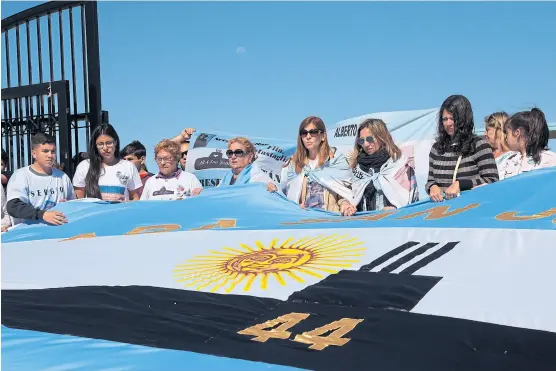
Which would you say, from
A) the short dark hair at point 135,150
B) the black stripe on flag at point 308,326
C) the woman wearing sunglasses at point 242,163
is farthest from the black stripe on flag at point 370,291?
the short dark hair at point 135,150

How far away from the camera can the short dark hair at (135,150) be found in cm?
588

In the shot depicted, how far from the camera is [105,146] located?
15.8 ft

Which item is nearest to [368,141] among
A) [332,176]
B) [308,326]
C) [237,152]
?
[332,176]

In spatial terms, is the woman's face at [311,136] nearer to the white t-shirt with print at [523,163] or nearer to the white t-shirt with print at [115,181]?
the white t-shirt with print at [523,163]

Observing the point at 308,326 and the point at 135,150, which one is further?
the point at 135,150

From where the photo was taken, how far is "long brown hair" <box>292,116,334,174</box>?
411 cm

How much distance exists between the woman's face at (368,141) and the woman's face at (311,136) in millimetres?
323

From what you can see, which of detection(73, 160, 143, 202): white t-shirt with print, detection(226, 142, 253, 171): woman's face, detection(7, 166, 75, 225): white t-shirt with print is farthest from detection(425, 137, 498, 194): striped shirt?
detection(7, 166, 75, 225): white t-shirt with print

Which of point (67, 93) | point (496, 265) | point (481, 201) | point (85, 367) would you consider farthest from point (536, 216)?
point (67, 93)

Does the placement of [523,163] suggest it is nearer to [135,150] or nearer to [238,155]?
[238,155]

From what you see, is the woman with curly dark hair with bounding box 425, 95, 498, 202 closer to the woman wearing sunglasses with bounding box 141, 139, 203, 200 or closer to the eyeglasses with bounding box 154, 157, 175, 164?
the woman wearing sunglasses with bounding box 141, 139, 203, 200

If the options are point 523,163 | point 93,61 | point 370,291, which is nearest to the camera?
point 370,291

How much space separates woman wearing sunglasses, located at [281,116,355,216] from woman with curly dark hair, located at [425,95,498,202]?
632 mm

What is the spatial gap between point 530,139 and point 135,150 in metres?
3.71
